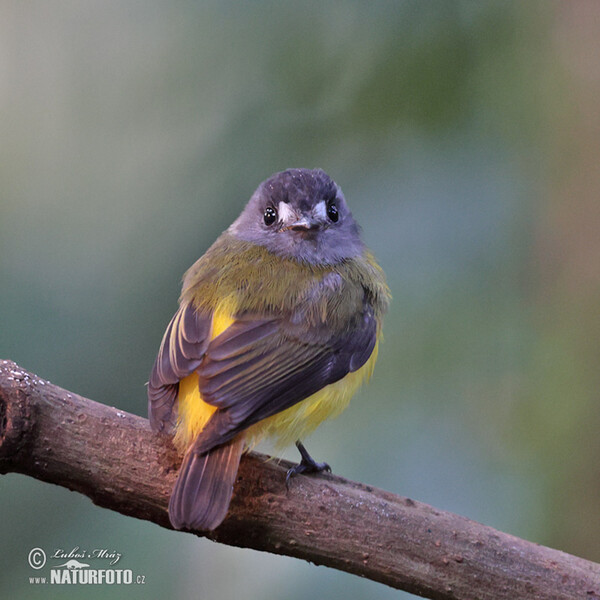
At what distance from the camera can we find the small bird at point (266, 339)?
2.22 meters

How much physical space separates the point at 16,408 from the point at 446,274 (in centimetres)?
136

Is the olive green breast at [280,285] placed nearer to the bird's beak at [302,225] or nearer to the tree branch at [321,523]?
the bird's beak at [302,225]

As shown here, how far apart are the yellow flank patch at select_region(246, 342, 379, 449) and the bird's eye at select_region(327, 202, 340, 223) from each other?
66 cm

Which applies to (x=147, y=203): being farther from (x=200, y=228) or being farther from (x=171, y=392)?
(x=171, y=392)

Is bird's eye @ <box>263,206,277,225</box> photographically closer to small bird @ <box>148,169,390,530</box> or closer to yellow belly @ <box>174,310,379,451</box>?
small bird @ <box>148,169,390,530</box>

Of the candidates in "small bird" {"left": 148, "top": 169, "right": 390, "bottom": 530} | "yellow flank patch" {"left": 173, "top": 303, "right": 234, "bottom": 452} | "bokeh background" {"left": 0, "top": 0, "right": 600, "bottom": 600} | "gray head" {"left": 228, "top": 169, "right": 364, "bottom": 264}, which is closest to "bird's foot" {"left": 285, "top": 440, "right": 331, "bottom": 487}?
"small bird" {"left": 148, "top": 169, "right": 390, "bottom": 530}

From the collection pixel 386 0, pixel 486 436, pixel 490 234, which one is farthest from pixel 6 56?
pixel 486 436

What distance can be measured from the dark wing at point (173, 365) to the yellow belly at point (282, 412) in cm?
3

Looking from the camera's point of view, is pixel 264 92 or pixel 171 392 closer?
pixel 171 392

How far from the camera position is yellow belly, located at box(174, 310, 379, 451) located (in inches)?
91.3

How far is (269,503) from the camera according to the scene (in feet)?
7.36

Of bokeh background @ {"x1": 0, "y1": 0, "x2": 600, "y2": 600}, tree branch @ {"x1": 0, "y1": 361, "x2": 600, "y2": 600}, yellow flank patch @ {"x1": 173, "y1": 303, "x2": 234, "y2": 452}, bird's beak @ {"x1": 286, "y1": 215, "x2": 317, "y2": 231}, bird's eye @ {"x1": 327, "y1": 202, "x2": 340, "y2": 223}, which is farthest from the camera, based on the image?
bird's eye @ {"x1": 327, "y1": 202, "x2": 340, "y2": 223}
